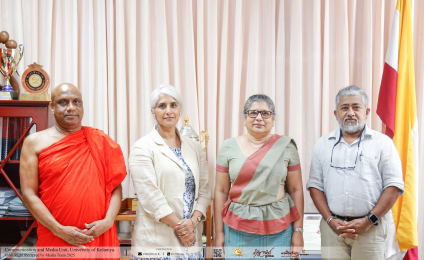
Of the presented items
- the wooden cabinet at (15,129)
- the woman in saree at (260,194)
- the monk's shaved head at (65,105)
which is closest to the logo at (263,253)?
the woman in saree at (260,194)

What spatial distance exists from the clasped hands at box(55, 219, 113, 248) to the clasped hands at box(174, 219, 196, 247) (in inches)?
17.2

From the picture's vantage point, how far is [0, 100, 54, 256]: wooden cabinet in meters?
2.19

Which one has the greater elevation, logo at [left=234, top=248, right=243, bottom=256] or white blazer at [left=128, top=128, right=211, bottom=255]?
white blazer at [left=128, top=128, right=211, bottom=255]

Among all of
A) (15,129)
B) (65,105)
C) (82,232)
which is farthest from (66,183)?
(15,129)

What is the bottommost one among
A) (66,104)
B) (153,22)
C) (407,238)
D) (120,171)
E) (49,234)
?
(407,238)

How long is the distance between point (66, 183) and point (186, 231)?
76cm

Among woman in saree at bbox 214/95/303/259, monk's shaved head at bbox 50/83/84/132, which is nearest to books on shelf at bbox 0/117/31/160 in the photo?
monk's shaved head at bbox 50/83/84/132

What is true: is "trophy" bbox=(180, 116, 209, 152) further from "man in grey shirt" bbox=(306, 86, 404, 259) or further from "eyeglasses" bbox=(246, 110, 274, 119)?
"man in grey shirt" bbox=(306, 86, 404, 259)

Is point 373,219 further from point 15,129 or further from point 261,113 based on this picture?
point 15,129

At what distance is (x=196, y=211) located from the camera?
1.90 m

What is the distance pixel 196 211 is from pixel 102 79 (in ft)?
4.73

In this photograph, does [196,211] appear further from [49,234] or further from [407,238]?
[407,238]

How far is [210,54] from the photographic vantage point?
8.36 ft

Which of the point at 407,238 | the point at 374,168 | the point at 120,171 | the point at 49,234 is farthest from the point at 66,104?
the point at 407,238
